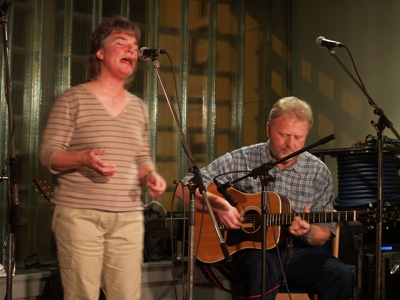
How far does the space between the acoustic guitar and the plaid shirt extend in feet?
0.30

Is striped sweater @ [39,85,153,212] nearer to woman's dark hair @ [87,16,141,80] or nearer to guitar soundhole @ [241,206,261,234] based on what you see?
woman's dark hair @ [87,16,141,80]

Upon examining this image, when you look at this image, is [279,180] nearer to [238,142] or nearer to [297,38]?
[238,142]

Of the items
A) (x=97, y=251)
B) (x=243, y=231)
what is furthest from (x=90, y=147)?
(x=243, y=231)

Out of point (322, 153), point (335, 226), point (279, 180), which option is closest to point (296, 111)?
point (279, 180)

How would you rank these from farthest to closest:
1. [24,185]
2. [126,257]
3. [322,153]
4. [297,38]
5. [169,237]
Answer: [297,38], [322,153], [24,185], [169,237], [126,257]

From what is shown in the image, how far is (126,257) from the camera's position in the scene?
2.59 m

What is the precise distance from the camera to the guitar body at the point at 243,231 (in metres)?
3.66

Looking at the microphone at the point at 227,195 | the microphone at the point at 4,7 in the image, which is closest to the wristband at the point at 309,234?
the microphone at the point at 227,195

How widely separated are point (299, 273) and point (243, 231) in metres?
0.40

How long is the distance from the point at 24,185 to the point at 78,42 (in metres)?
1.14

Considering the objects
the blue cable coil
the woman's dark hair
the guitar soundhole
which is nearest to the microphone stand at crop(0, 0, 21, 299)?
the woman's dark hair

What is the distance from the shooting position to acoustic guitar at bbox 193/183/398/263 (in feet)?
11.7

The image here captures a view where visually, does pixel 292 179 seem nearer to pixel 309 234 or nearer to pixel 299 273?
pixel 309 234

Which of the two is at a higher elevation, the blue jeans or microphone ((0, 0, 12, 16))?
microphone ((0, 0, 12, 16))
